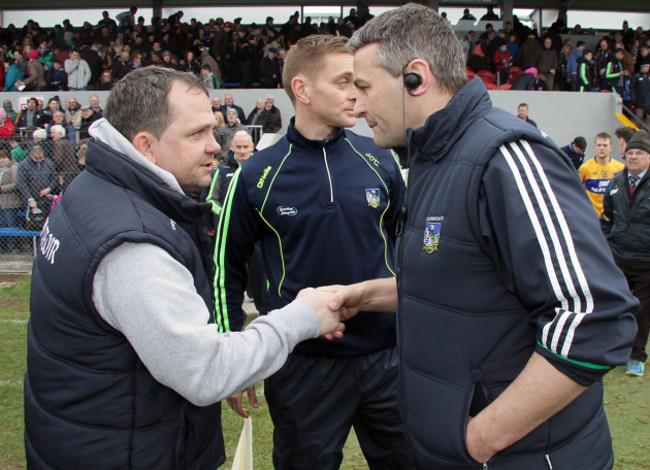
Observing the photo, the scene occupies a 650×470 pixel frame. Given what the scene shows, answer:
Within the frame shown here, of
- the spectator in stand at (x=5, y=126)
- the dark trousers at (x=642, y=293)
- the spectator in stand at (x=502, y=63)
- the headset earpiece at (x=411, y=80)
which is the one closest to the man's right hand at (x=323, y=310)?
the headset earpiece at (x=411, y=80)

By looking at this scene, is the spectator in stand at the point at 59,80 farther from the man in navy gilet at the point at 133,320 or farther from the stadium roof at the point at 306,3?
the man in navy gilet at the point at 133,320

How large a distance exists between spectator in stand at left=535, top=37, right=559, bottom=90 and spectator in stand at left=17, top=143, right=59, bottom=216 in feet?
44.3

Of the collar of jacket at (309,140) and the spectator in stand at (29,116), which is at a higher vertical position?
the spectator in stand at (29,116)

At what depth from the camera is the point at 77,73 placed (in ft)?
56.5

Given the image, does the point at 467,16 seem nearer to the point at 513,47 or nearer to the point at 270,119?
the point at 513,47

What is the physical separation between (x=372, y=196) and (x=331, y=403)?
3.03 ft

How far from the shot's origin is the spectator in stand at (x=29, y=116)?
47.8 feet

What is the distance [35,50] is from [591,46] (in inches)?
695

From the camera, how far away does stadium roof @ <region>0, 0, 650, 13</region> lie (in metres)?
23.0

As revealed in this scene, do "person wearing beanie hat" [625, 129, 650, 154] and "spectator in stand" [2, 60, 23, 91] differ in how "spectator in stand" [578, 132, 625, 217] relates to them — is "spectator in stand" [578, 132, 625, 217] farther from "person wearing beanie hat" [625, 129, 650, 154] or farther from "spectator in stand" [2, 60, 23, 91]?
"spectator in stand" [2, 60, 23, 91]

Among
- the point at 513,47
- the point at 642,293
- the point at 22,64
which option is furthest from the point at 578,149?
the point at 22,64

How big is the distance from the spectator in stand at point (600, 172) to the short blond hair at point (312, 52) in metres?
6.58

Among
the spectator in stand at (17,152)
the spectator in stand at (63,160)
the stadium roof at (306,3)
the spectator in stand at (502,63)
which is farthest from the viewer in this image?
the stadium roof at (306,3)

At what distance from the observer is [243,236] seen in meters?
2.79
